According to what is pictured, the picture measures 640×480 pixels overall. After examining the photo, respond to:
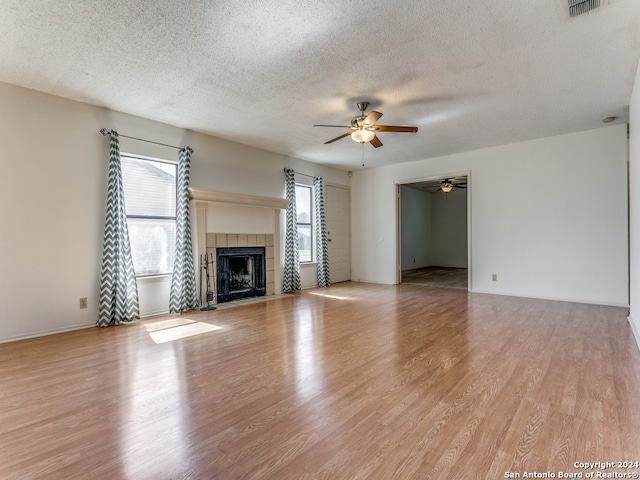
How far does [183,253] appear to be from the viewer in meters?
4.78

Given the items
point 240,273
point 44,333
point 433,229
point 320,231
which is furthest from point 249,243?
point 433,229

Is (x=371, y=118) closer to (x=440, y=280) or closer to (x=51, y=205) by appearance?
(x=51, y=205)

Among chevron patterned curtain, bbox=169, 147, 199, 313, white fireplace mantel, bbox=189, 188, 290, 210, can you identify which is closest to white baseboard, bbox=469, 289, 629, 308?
white fireplace mantel, bbox=189, 188, 290, 210

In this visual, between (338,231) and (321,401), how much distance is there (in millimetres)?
5842

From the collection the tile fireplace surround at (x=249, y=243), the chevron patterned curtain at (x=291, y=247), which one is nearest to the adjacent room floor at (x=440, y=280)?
the chevron patterned curtain at (x=291, y=247)

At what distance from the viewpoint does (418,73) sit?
3.31 meters

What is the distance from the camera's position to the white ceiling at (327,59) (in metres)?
2.41

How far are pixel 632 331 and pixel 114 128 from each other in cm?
671

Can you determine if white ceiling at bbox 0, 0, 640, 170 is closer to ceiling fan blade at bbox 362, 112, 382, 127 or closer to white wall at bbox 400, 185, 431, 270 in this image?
ceiling fan blade at bbox 362, 112, 382, 127

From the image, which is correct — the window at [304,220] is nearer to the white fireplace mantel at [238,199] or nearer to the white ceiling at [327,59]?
the white fireplace mantel at [238,199]

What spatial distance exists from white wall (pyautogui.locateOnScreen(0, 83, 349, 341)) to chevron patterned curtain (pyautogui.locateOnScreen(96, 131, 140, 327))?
14cm

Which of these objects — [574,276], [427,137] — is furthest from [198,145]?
[574,276]

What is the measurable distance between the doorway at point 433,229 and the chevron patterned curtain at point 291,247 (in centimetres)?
425

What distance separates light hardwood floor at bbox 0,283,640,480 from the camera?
61.5 inches
